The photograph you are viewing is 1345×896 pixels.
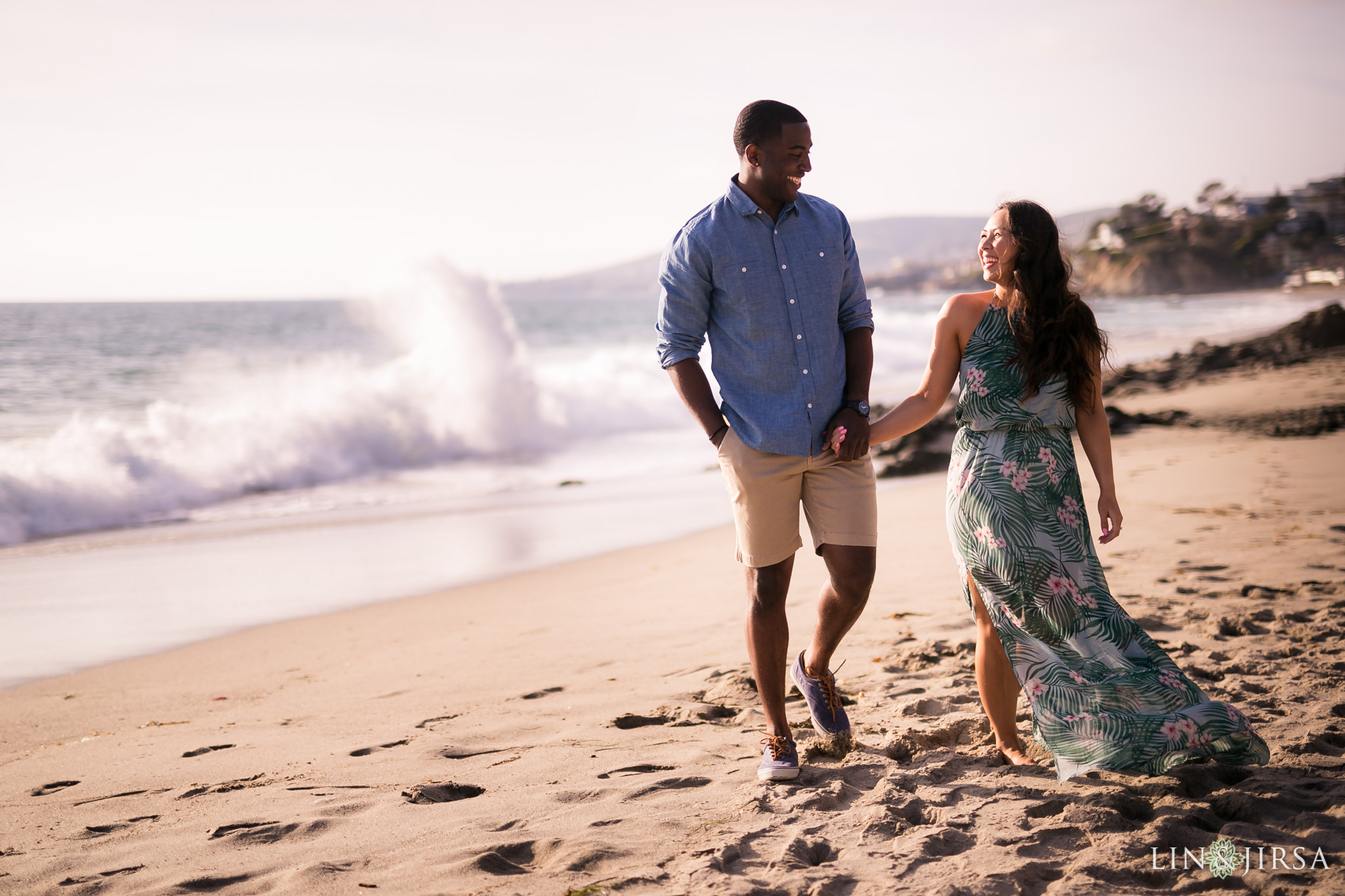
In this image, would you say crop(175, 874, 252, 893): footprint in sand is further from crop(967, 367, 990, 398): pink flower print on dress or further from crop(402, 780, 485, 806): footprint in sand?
crop(967, 367, 990, 398): pink flower print on dress

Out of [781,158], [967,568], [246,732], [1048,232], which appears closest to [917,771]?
[967,568]

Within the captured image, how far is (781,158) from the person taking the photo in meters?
2.96

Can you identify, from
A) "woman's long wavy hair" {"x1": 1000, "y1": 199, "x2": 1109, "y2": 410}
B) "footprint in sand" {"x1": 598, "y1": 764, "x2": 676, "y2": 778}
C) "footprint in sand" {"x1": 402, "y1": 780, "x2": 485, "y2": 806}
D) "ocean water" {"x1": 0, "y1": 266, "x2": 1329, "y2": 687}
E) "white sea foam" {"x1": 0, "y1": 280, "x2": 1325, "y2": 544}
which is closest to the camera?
"woman's long wavy hair" {"x1": 1000, "y1": 199, "x2": 1109, "y2": 410}

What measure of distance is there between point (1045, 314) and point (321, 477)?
1111cm

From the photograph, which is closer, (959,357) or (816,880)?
(816,880)

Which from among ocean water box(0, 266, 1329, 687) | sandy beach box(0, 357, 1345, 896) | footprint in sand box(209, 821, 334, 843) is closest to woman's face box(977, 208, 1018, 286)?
sandy beach box(0, 357, 1345, 896)

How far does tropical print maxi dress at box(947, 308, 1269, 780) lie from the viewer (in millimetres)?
2641

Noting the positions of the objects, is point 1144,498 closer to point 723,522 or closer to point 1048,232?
point 723,522

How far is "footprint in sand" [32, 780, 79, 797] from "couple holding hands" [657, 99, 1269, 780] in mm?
2542

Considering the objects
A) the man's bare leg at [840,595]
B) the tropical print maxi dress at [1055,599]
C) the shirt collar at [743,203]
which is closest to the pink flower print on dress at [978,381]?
the tropical print maxi dress at [1055,599]

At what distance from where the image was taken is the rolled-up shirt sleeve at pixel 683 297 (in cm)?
304

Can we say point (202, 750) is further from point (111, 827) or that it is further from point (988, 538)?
point (988, 538)

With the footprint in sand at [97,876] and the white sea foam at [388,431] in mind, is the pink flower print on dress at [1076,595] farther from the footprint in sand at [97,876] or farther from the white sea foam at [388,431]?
the white sea foam at [388,431]

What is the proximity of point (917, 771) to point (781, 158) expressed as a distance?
2.01m
